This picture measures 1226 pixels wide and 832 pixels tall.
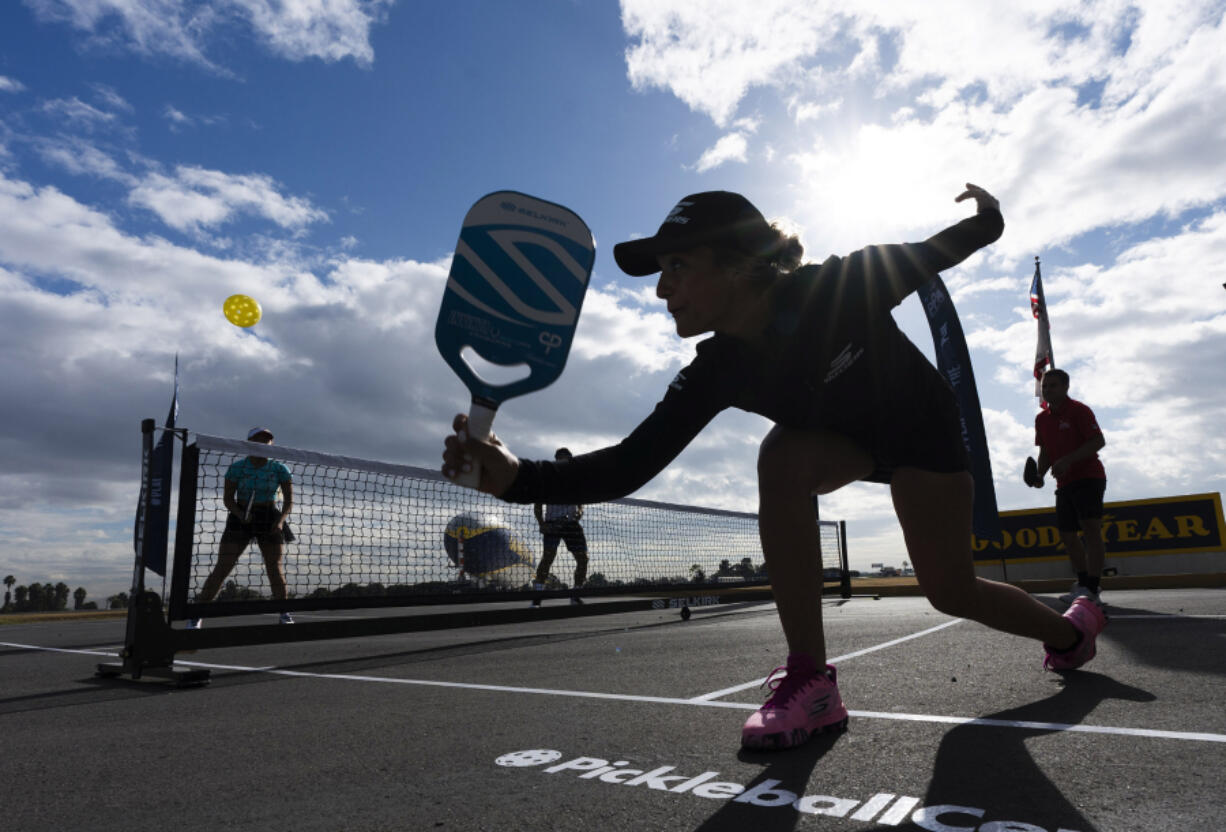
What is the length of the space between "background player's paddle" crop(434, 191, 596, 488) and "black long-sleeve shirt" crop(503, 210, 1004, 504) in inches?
24.3

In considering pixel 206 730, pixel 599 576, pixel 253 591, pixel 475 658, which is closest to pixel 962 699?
pixel 206 730

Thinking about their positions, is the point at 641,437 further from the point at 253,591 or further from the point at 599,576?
the point at 599,576

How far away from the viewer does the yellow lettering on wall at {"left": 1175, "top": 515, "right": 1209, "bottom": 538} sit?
1658 centimetres

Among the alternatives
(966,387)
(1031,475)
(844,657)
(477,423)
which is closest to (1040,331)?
(966,387)

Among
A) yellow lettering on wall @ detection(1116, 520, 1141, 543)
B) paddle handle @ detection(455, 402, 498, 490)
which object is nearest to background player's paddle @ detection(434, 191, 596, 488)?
paddle handle @ detection(455, 402, 498, 490)

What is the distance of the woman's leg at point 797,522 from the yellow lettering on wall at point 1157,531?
1874cm

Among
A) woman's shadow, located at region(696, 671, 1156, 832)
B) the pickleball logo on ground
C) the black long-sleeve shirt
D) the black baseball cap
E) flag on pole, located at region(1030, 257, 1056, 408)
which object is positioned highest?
flag on pole, located at region(1030, 257, 1056, 408)

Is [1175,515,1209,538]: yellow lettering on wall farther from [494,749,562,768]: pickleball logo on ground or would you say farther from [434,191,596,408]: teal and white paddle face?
[434,191,596,408]: teal and white paddle face

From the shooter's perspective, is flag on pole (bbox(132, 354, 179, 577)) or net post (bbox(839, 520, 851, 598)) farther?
net post (bbox(839, 520, 851, 598))

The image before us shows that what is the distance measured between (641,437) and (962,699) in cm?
150

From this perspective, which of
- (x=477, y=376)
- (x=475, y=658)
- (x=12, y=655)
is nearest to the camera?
(x=477, y=376)

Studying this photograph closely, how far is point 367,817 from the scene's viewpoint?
5.17ft

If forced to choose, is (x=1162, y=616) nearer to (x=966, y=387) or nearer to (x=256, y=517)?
(x=966, y=387)

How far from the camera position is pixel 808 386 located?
8.01 feet
